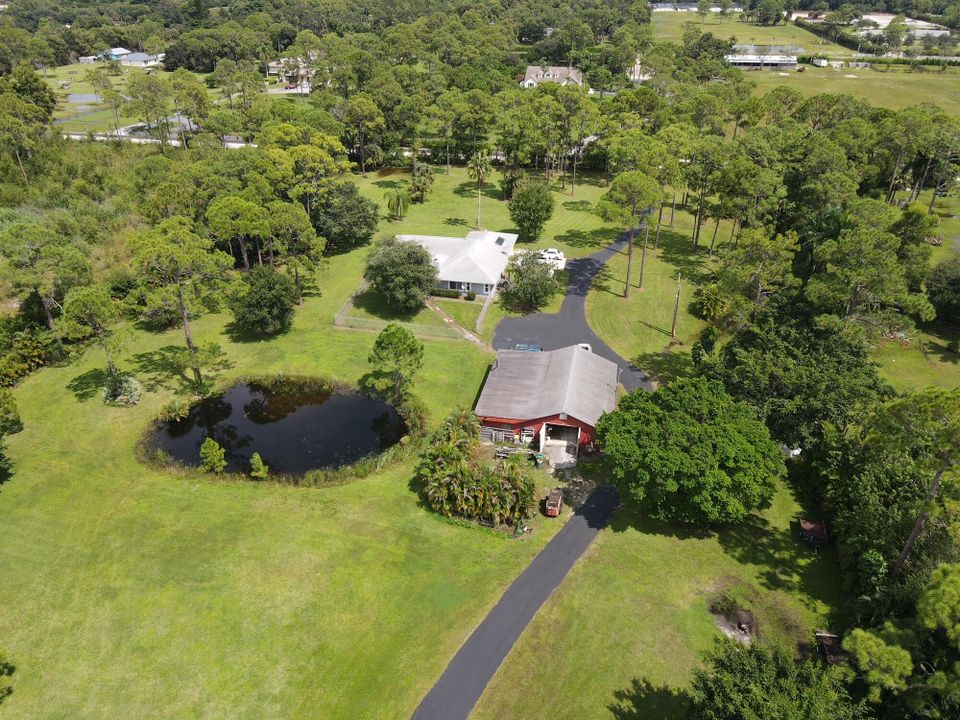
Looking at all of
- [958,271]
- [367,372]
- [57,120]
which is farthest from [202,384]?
[57,120]

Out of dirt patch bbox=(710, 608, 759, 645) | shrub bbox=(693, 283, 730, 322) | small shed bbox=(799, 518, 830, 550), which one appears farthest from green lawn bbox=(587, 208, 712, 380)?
dirt patch bbox=(710, 608, 759, 645)

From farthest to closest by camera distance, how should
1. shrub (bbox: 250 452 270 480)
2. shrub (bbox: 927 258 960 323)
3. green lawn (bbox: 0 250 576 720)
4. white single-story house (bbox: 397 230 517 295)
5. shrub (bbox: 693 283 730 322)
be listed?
1. white single-story house (bbox: 397 230 517 295)
2. shrub (bbox: 693 283 730 322)
3. shrub (bbox: 927 258 960 323)
4. shrub (bbox: 250 452 270 480)
5. green lawn (bbox: 0 250 576 720)

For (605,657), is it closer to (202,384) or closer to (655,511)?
(655,511)

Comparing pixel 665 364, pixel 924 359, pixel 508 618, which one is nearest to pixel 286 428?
pixel 508 618

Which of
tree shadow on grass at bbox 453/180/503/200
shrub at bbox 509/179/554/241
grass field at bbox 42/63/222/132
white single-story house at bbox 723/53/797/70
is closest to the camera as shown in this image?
shrub at bbox 509/179/554/241

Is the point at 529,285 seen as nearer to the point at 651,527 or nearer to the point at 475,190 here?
the point at 651,527

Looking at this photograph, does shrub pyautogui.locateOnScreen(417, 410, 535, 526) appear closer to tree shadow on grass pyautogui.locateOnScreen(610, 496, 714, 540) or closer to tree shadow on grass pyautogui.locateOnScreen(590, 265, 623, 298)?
tree shadow on grass pyautogui.locateOnScreen(610, 496, 714, 540)
